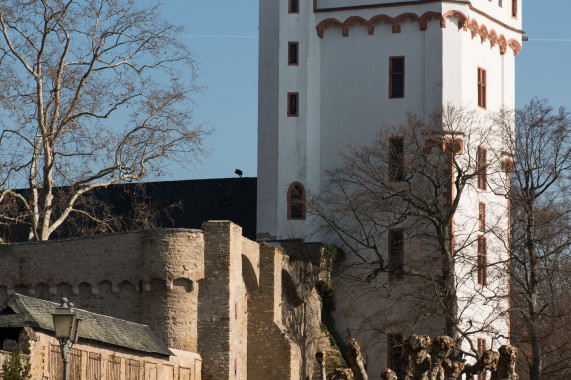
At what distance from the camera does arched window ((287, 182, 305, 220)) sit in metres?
51.3

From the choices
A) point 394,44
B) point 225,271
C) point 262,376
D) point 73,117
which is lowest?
point 262,376

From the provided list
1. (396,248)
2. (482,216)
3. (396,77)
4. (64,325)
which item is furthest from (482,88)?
(64,325)

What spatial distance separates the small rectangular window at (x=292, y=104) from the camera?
51.6 metres

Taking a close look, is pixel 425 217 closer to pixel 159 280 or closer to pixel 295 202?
pixel 295 202

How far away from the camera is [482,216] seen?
49.5 metres

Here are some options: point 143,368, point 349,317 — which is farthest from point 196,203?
point 143,368

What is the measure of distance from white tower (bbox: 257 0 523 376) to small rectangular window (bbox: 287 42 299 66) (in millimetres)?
36

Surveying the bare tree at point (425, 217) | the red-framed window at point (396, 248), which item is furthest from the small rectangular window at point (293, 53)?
the red-framed window at point (396, 248)

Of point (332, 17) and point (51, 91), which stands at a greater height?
point (332, 17)

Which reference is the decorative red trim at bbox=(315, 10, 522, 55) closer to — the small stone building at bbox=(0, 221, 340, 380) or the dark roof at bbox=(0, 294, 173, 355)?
the small stone building at bbox=(0, 221, 340, 380)

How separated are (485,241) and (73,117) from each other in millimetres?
14392

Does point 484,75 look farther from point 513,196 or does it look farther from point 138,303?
point 138,303

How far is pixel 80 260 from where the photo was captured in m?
40.6

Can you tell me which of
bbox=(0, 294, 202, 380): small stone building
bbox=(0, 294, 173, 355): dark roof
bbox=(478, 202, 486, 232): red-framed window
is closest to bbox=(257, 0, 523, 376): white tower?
bbox=(478, 202, 486, 232): red-framed window
